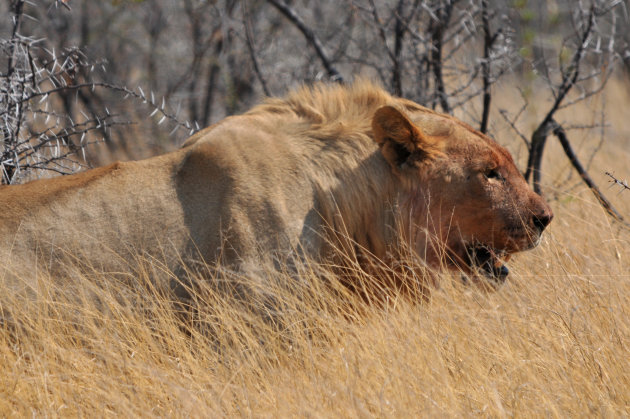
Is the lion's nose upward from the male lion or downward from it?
downward

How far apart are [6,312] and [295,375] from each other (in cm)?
127

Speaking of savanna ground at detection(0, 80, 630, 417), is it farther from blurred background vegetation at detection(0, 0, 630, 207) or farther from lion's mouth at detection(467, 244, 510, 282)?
blurred background vegetation at detection(0, 0, 630, 207)

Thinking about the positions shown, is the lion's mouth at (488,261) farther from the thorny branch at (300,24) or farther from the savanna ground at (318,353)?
the thorny branch at (300,24)

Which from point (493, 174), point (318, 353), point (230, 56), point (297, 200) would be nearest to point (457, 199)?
point (493, 174)

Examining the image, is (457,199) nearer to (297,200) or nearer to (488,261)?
(488,261)

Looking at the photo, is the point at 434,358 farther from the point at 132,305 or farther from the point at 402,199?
the point at 132,305

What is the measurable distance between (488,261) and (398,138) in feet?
2.36

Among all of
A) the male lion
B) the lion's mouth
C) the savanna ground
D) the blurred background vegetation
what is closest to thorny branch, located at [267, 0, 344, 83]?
the blurred background vegetation

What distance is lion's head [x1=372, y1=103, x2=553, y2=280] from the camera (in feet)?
11.6

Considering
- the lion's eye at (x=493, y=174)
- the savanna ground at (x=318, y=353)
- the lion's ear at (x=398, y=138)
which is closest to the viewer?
the savanna ground at (x=318, y=353)

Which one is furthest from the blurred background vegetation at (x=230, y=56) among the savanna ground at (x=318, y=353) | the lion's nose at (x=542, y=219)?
the savanna ground at (x=318, y=353)

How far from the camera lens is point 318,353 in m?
3.12

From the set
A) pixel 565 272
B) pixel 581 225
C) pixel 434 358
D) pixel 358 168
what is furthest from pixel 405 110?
pixel 581 225

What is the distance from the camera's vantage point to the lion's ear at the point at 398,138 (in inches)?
138
